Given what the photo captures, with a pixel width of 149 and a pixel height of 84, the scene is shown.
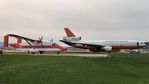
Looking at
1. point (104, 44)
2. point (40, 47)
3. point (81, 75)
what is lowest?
point (81, 75)

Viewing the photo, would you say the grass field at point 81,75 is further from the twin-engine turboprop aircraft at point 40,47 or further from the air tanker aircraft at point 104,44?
the air tanker aircraft at point 104,44

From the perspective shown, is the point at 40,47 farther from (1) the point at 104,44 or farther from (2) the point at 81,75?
(2) the point at 81,75

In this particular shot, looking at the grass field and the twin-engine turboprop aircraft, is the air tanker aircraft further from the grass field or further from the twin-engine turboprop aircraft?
the grass field

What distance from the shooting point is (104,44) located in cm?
8888

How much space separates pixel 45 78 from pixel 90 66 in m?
8.65

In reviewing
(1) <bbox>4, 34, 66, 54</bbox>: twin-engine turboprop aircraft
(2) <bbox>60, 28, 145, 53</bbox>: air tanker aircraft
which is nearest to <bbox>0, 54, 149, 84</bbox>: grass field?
(1) <bbox>4, 34, 66, 54</bbox>: twin-engine turboprop aircraft

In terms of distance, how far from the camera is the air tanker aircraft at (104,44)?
283 feet

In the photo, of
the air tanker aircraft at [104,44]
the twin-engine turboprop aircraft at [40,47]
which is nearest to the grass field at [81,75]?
the twin-engine turboprop aircraft at [40,47]

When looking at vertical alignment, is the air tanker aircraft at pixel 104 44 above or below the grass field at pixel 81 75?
above

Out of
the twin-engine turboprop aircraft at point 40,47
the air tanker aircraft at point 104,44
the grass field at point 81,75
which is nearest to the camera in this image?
the grass field at point 81,75

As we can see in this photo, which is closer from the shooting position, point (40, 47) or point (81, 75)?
point (81, 75)

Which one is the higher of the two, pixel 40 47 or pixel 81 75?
pixel 40 47

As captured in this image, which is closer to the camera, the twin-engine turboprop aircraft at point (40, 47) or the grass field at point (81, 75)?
the grass field at point (81, 75)

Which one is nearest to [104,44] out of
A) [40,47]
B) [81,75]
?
[40,47]
